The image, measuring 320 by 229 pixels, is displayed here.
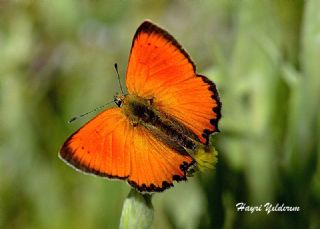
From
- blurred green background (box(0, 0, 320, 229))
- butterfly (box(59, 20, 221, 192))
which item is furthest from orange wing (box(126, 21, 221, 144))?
blurred green background (box(0, 0, 320, 229))

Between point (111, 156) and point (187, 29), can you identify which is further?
point (187, 29)

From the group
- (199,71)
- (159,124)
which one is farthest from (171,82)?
(199,71)

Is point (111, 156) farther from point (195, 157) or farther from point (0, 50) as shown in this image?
point (0, 50)

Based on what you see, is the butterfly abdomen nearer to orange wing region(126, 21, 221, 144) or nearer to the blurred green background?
orange wing region(126, 21, 221, 144)

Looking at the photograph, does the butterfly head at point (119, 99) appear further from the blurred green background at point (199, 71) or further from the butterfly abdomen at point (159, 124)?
the blurred green background at point (199, 71)

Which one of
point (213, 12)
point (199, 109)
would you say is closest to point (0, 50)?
point (213, 12)
